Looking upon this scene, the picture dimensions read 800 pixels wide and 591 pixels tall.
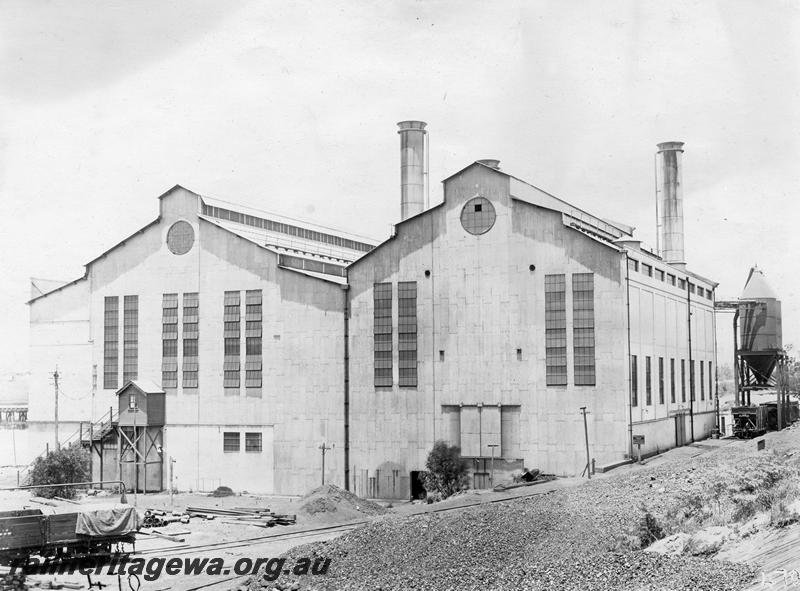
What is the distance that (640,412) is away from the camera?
51031 millimetres

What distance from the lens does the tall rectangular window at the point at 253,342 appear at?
5641cm

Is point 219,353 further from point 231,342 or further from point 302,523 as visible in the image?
point 302,523

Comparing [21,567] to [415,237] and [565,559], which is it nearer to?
[565,559]

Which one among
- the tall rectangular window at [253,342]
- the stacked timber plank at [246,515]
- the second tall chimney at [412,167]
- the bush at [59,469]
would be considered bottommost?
the stacked timber plank at [246,515]

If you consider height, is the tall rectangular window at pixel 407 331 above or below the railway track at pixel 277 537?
above

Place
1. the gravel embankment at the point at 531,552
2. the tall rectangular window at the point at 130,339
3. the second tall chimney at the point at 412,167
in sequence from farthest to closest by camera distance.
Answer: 1. the second tall chimney at the point at 412,167
2. the tall rectangular window at the point at 130,339
3. the gravel embankment at the point at 531,552

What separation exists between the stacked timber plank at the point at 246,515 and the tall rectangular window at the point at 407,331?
11045mm

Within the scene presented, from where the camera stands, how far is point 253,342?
56688 millimetres

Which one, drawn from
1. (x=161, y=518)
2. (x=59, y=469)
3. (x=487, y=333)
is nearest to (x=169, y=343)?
(x=59, y=469)

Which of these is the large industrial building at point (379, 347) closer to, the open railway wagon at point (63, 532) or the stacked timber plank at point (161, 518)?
the stacked timber plank at point (161, 518)

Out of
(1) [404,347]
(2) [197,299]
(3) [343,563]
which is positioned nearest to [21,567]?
(3) [343,563]

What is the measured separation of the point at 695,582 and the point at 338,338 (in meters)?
38.0

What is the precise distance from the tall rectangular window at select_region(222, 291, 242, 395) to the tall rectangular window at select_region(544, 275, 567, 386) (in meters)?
19.3

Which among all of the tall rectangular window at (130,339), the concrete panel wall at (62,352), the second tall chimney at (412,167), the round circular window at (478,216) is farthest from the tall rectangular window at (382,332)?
the concrete panel wall at (62,352)
